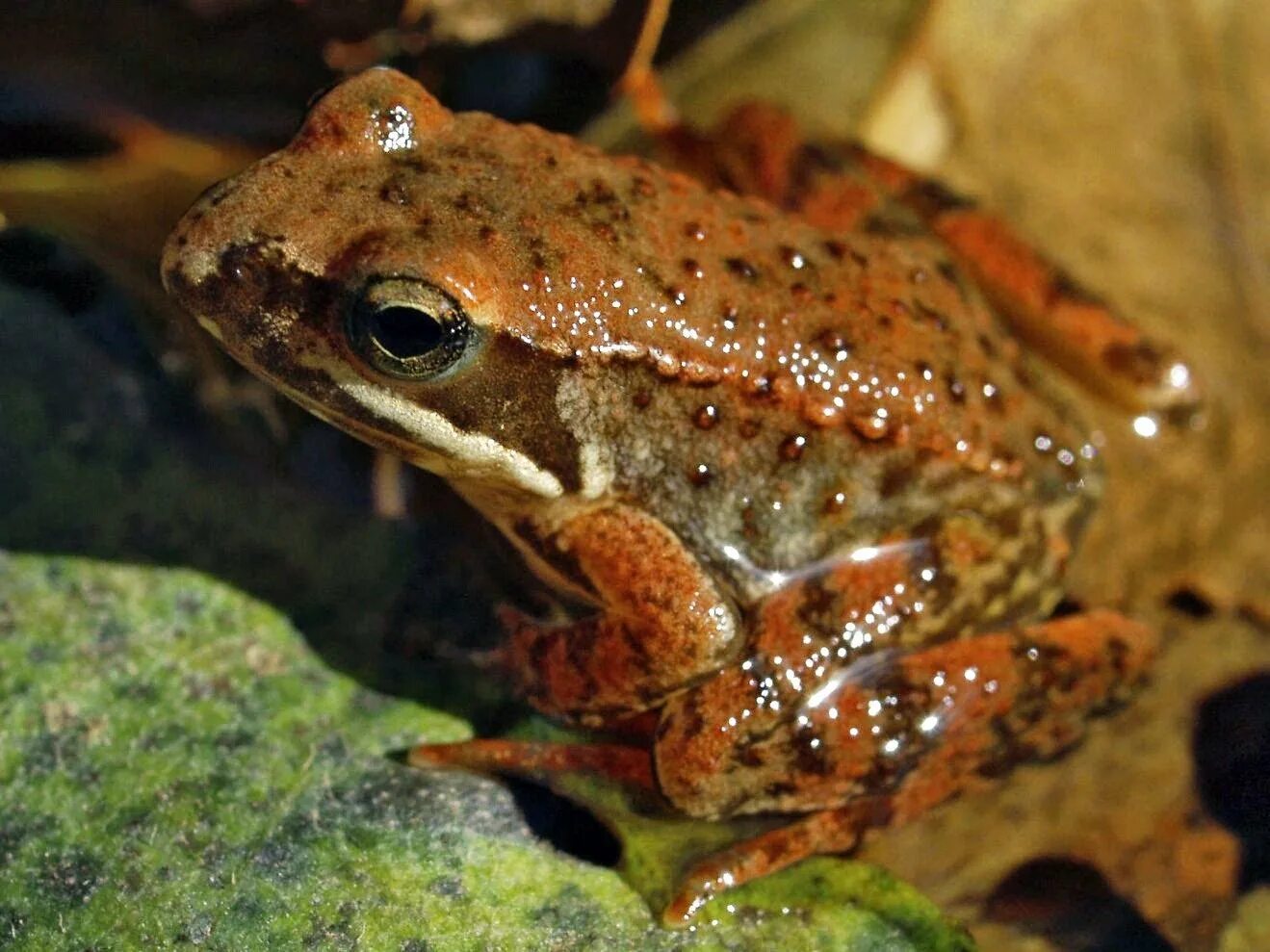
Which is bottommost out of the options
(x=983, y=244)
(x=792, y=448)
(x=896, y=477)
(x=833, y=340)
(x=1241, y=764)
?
(x=1241, y=764)

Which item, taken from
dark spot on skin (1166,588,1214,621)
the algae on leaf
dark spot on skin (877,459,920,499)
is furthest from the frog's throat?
dark spot on skin (1166,588,1214,621)

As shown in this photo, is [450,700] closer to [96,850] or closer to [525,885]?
[525,885]


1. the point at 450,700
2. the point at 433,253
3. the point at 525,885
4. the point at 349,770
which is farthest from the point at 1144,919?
the point at 433,253

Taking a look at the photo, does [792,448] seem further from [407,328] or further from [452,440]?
[407,328]

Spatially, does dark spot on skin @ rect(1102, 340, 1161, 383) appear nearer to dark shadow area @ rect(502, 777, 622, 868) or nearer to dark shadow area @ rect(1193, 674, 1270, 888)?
dark shadow area @ rect(1193, 674, 1270, 888)

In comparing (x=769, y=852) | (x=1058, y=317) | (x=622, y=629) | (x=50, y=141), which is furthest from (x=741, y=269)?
(x=50, y=141)

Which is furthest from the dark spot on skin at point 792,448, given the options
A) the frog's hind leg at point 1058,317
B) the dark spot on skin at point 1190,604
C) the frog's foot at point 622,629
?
the dark spot on skin at point 1190,604
